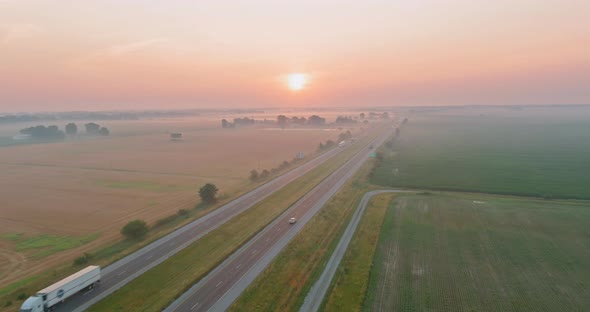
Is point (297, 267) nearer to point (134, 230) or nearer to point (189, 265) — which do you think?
point (189, 265)

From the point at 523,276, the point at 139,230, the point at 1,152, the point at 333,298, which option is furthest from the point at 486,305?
the point at 1,152

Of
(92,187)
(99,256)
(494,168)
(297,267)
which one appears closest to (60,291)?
(99,256)

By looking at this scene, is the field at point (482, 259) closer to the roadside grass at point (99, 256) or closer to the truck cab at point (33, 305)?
the truck cab at point (33, 305)

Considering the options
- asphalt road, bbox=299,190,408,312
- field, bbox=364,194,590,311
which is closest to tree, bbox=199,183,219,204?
asphalt road, bbox=299,190,408,312

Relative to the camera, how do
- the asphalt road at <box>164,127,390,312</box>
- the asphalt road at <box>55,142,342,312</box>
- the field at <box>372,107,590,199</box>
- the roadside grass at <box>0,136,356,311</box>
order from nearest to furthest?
the asphalt road at <box>164,127,390,312</box>
the asphalt road at <box>55,142,342,312</box>
the roadside grass at <box>0,136,356,311</box>
the field at <box>372,107,590,199</box>

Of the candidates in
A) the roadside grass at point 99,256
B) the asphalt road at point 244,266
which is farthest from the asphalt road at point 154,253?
the asphalt road at point 244,266

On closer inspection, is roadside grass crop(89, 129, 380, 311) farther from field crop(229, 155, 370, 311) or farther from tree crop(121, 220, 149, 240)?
tree crop(121, 220, 149, 240)
